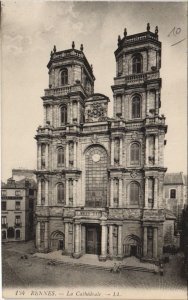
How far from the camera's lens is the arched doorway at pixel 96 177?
56.1 ft

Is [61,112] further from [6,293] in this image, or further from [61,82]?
[6,293]

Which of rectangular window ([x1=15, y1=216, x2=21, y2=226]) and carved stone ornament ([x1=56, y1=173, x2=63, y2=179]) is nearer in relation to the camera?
carved stone ornament ([x1=56, y1=173, x2=63, y2=179])

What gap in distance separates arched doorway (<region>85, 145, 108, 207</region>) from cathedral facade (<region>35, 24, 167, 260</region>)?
7 cm

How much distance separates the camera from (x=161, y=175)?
15531 mm

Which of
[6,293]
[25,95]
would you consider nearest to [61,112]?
[25,95]

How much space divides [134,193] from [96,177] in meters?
3.06

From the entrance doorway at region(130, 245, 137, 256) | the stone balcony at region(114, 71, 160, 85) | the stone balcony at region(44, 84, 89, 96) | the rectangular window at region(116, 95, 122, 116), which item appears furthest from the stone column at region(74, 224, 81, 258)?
the stone balcony at region(114, 71, 160, 85)

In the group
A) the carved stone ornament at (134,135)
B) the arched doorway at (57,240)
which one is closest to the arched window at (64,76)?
the carved stone ornament at (134,135)

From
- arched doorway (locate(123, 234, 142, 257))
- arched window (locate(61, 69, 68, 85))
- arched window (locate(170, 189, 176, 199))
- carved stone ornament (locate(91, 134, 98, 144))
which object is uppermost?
arched window (locate(61, 69, 68, 85))

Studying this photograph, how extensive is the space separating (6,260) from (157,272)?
979 cm

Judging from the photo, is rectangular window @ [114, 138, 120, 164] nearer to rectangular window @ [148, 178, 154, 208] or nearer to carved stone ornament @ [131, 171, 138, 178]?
carved stone ornament @ [131, 171, 138, 178]

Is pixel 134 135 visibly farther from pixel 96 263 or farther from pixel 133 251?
pixel 96 263

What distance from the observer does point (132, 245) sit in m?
16.0

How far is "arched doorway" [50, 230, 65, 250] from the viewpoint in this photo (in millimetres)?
17531
